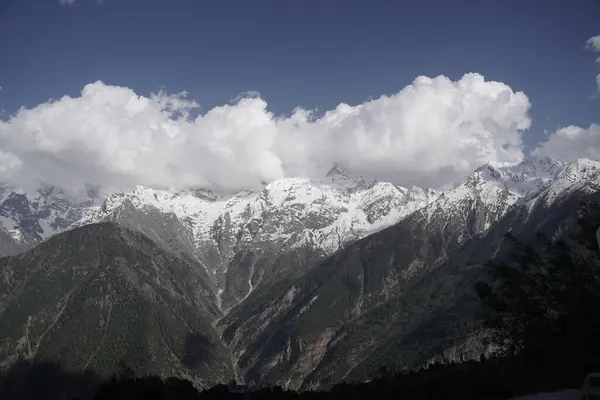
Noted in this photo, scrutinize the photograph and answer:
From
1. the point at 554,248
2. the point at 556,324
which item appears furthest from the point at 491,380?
the point at 554,248

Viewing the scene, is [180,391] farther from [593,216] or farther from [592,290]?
[593,216]

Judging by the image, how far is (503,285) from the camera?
68.6m

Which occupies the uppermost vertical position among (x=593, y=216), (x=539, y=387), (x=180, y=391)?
(x=593, y=216)

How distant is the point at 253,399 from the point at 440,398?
1672 cm

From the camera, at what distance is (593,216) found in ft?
218

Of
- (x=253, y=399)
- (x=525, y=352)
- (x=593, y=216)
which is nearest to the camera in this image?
(x=253, y=399)

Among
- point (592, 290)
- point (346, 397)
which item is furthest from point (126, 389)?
point (592, 290)

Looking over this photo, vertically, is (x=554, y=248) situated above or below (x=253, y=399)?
above

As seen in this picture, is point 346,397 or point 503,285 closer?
point 346,397

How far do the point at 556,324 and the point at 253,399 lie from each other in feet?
103

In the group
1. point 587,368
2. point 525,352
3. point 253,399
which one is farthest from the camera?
point 525,352

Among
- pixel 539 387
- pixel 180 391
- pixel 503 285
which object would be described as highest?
pixel 503 285

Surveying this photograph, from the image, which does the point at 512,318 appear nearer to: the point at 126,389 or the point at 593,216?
the point at 593,216

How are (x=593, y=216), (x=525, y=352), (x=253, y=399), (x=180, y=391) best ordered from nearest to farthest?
1. (x=180, y=391)
2. (x=253, y=399)
3. (x=525, y=352)
4. (x=593, y=216)
